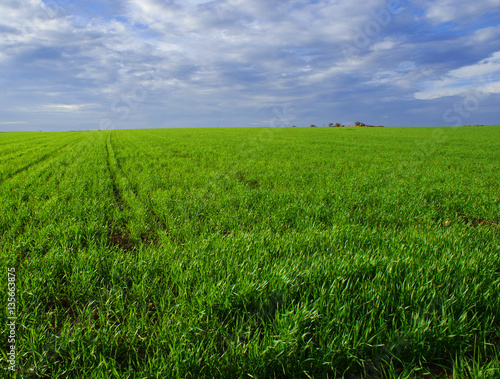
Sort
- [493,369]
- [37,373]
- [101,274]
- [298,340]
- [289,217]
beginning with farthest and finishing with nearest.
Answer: [289,217], [101,274], [298,340], [37,373], [493,369]

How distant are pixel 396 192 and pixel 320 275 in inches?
215

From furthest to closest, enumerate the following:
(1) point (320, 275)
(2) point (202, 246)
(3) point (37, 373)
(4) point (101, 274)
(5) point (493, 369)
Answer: (2) point (202, 246)
(4) point (101, 274)
(1) point (320, 275)
(3) point (37, 373)
(5) point (493, 369)

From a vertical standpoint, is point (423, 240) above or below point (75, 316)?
above

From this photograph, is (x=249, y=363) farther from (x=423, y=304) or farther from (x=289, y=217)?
(x=289, y=217)

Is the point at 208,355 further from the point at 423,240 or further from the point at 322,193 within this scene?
the point at 322,193

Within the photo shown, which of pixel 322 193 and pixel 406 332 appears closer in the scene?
pixel 406 332

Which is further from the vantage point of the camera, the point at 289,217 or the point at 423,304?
the point at 289,217

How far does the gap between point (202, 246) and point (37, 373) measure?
2.01 meters

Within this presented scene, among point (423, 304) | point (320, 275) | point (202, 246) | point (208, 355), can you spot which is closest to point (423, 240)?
point (423, 304)

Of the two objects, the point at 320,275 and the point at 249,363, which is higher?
the point at 320,275

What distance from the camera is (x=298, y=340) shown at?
206 cm

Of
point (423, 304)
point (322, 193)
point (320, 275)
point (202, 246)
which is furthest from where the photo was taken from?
point (322, 193)

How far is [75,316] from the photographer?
99.7 inches

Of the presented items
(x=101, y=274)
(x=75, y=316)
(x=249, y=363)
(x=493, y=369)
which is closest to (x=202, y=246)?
(x=101, y=274)
